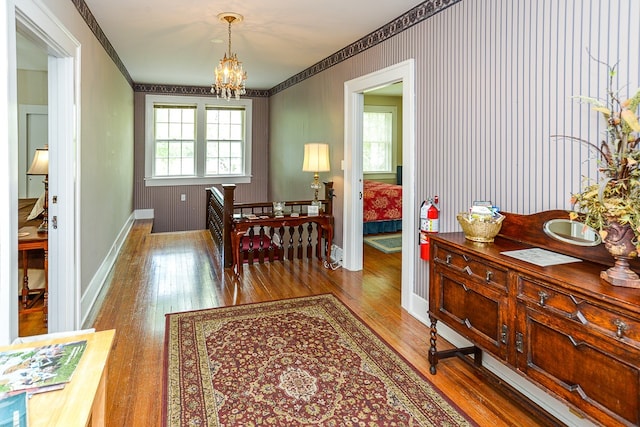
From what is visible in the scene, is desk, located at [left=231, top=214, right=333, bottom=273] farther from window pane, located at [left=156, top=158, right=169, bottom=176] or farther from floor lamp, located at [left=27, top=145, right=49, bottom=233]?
window pane, located at [left=156, top=158, right=169, bottom=176]

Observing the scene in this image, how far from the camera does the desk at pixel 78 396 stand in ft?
3.42

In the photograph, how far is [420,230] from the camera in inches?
129

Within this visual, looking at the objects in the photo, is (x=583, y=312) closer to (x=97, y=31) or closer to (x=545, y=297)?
(x=545, y=297)

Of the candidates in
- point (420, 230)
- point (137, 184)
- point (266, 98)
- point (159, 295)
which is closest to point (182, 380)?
Answer: point (159, 295)

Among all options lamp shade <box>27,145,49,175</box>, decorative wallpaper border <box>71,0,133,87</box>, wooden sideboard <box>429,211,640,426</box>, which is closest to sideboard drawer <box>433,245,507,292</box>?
wooden sideboard <box>429,211,640,426</box>

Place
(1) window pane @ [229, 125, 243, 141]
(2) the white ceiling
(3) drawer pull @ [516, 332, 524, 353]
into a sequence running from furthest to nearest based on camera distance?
(1) window pane @ [229, 125, 243, 141] → (2) the white ceiling → (3) drawer pull @ [516, 332, 524, 353]

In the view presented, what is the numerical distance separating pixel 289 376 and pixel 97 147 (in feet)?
9.73

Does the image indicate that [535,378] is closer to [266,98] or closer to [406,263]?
[406,263]

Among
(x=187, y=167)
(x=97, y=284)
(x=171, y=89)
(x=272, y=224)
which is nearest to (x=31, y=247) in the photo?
(x=97, y=284)

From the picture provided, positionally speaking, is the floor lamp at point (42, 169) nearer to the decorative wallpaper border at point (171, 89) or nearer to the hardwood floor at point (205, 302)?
the hardwood floor at point (205, 302)

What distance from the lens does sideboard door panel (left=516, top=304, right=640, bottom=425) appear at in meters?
1.40

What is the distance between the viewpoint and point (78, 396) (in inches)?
44.8

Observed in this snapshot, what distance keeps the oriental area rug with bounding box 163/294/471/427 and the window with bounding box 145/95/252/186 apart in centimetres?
505

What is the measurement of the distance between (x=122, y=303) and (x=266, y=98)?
5563mm
